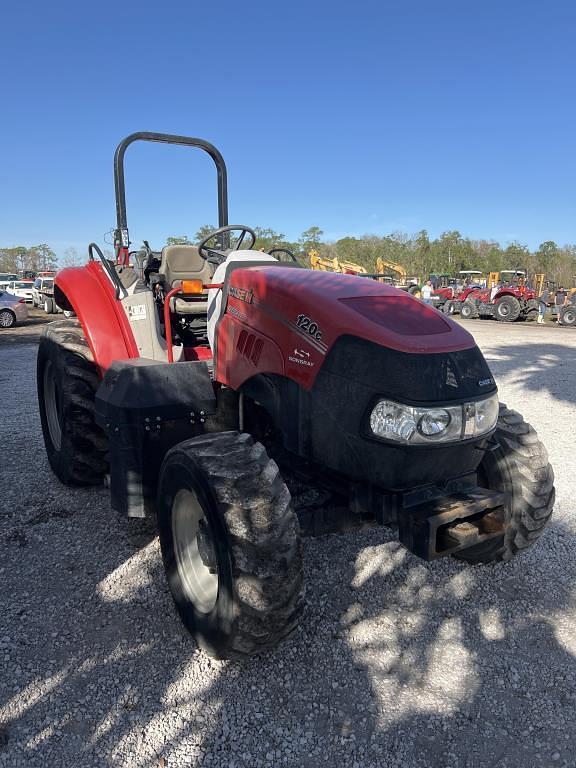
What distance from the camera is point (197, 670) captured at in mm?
2393

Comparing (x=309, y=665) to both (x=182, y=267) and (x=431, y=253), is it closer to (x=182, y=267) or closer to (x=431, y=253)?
(x=182, y=267)

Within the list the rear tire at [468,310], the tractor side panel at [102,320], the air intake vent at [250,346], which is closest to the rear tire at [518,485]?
the air intake vent at [250,346]

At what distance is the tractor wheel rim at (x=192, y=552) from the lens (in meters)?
2.52

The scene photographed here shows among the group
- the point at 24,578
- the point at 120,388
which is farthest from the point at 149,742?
the point at 120,388

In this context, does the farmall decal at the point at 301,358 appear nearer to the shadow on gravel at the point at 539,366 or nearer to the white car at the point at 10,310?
the shadow on gravel at the point at 539,366

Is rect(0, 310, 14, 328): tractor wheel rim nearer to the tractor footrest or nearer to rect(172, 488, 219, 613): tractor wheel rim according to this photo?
rect(172, 488, 219, 613): tractor wheel rim

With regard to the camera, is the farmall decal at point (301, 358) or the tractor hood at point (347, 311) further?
the farmall decal at point (301, 358)

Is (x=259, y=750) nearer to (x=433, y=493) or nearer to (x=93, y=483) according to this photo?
(x=433, y=493)

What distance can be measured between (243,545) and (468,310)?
75.3 feet

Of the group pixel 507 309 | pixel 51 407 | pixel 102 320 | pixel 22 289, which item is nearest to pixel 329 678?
pixel 102 320

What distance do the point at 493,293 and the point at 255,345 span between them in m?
21.9

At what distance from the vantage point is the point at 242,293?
2.90 meters

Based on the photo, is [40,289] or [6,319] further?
[40,289]

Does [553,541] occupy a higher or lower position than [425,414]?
lower
